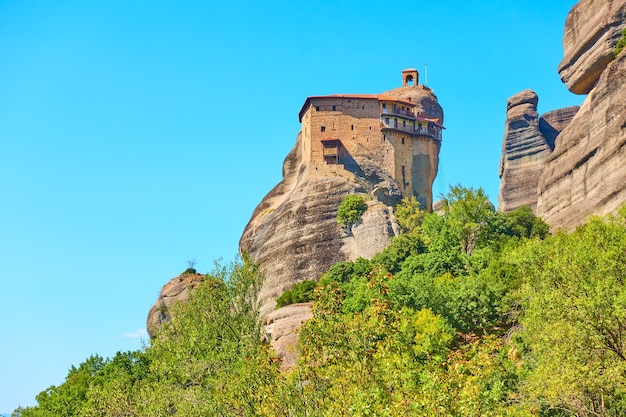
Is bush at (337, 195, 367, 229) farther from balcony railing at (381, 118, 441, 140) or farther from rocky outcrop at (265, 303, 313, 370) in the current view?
rocky outcrop at (265, 303, 313, 370)

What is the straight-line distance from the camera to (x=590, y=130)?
211ft

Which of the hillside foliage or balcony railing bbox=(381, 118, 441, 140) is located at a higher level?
balcony railing bbox=(381, 118, 441, 140)

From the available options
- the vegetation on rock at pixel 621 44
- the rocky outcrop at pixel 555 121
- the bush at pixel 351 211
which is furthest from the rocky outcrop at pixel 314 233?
the rocky outcrop at pixel 555 121

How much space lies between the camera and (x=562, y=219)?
65.6 m

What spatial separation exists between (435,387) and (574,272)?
1630 centimetres

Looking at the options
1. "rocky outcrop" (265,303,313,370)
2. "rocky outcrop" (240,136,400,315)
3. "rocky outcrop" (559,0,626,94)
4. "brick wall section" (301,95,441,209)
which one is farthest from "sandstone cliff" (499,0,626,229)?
"brick wall section" (301,95,441,209)

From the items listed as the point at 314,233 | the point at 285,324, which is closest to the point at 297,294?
the point at 285,324

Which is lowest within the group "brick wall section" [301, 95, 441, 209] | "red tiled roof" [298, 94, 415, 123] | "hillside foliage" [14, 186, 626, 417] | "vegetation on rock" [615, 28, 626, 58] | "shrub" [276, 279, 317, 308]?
"hillside foliage" [14, 186, 626, 417]

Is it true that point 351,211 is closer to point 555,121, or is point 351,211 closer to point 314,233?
point 314,233

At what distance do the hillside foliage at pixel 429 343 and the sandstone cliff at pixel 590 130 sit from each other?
3215 millimetres

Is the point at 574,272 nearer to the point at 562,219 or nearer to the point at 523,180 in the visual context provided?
Result: the point at 562,219

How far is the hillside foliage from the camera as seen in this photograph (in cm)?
3027

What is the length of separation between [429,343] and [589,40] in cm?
3369

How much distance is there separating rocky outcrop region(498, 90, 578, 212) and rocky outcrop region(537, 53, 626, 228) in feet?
179
